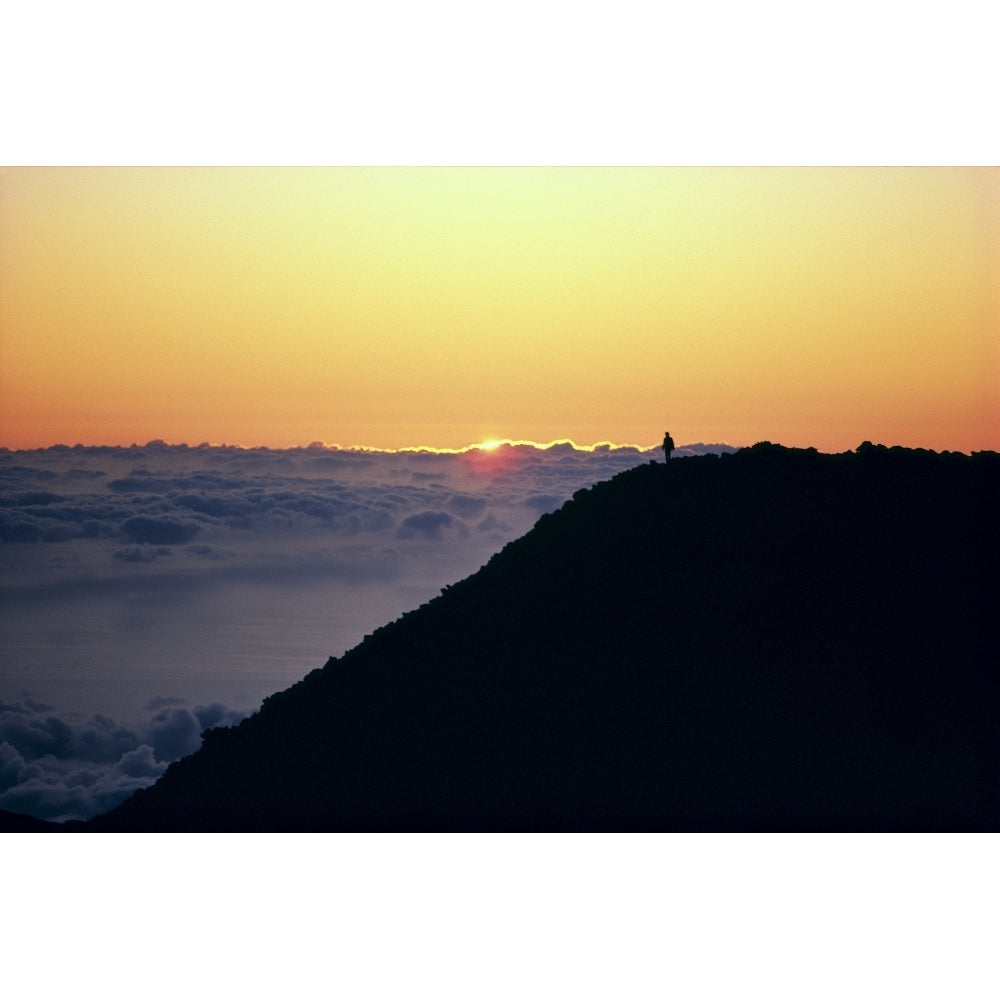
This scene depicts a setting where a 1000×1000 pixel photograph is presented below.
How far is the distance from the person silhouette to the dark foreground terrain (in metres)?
1.09

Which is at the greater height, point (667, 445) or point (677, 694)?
point (667, 445)

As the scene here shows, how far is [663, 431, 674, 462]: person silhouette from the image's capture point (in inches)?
749

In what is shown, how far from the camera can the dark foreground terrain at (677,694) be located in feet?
53.1

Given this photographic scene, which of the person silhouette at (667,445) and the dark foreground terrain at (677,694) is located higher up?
the person silhouette at (667,445)

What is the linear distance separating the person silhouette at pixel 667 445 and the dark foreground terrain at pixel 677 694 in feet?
3.58

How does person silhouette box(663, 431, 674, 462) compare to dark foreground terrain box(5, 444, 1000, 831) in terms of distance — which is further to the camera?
person silhouette box(663, 431, 674, 462)

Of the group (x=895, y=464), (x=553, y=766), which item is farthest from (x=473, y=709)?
(x=895, y=464)

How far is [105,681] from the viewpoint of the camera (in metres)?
17.7

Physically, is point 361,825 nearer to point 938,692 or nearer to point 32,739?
point 32,739

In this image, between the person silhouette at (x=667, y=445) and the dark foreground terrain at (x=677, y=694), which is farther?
the person silhouette at (x=667, y=445)

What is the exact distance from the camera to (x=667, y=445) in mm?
19422

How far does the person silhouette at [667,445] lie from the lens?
62.4 ft

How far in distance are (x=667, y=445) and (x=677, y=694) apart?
4.51 m

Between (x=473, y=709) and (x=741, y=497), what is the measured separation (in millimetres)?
5623
